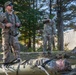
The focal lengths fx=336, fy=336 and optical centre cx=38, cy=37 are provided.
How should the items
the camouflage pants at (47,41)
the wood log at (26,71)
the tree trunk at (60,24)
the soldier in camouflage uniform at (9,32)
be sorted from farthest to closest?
the tree trunk at (60,24), the camouflage pants at (47,41), the soldier in camouflage uniform at (9,32), the wood log at (26,71)

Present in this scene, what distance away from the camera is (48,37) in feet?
45.4

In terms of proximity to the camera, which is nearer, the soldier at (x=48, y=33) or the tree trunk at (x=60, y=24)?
the soldier at (x=48, y=33)

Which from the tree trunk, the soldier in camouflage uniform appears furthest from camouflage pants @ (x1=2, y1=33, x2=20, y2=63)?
the tree trunk

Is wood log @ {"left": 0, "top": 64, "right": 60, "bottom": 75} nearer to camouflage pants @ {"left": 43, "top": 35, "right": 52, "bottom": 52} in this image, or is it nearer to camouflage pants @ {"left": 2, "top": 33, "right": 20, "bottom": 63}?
camouflage pants @ {"left": 2, "top": 33, "right": 20, "bottom": 63}

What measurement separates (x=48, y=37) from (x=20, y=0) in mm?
13861

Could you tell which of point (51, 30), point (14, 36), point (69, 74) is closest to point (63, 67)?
point (69, 74)

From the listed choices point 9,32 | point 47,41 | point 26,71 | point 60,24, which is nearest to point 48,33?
point 47,41

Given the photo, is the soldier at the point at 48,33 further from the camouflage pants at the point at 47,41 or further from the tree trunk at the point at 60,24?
the tree trunk at the point at 60,24

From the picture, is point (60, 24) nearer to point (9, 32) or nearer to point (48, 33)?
point (48, 33)

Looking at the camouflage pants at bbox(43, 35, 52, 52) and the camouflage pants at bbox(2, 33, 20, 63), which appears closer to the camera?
the camouflage pants at bbox(2, 33, 20, 63)

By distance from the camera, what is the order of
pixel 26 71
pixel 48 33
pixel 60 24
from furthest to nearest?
pixel 60 24
pixel 48 33
pixel 26 71

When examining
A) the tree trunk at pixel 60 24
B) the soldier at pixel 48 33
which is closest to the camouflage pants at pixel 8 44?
the soldier at pixel 48 33

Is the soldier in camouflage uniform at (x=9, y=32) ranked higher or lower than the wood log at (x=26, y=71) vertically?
higher

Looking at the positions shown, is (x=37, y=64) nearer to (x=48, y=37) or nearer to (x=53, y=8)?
(x=48, y=37)
